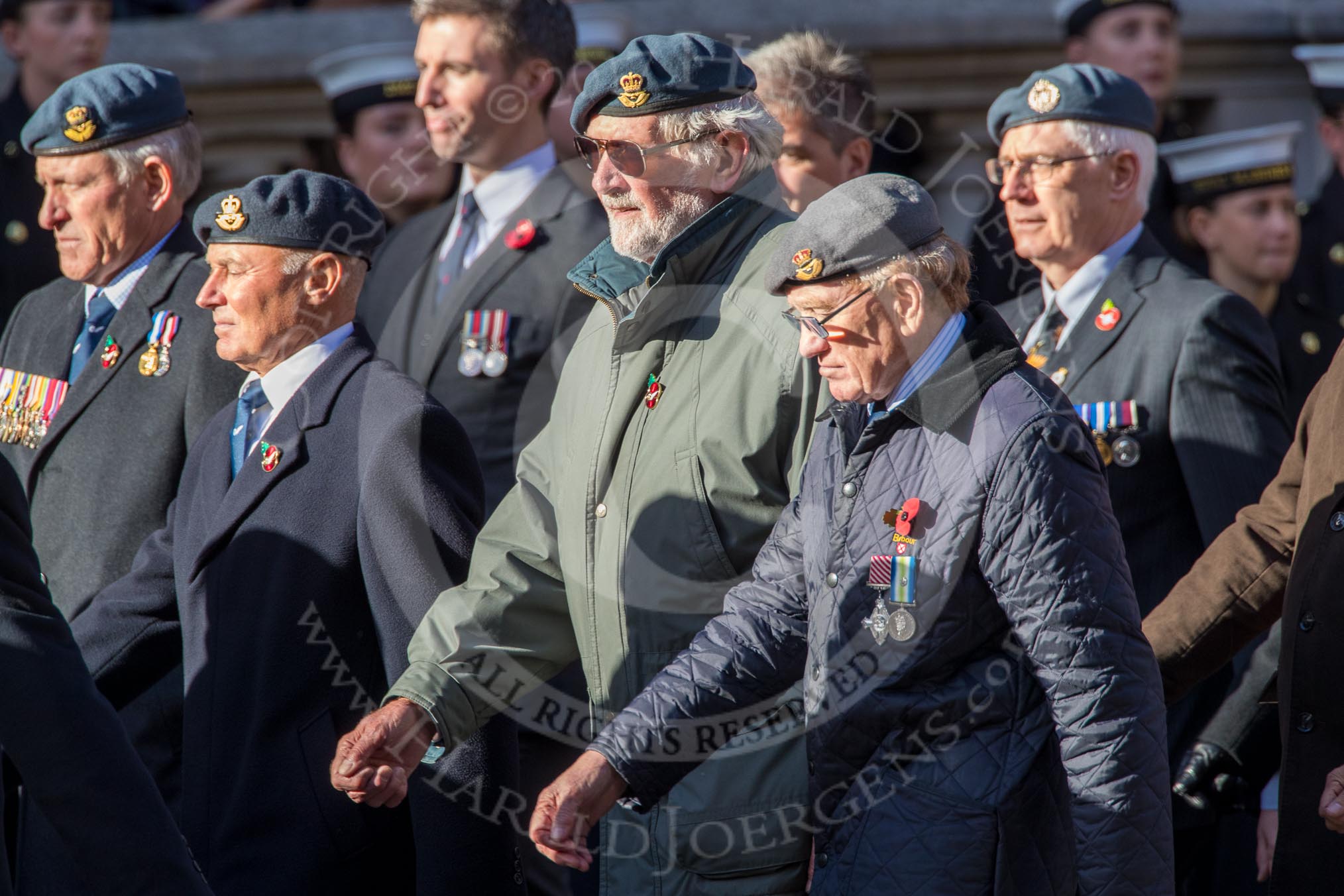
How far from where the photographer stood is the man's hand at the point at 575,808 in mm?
3057

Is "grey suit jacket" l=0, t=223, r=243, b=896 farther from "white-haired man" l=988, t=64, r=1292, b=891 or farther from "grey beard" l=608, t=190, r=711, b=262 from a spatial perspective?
"white-haired man" l=988, t=64, r=1292, b=891

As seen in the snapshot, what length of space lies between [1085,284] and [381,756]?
2190 millimetres

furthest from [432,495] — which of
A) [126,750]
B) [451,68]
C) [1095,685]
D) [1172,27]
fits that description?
[1172,27]

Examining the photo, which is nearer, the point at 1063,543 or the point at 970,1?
the point at 1063,543

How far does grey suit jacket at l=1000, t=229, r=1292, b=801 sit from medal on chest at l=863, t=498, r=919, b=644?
148 centimetres

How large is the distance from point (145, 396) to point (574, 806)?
1913mm

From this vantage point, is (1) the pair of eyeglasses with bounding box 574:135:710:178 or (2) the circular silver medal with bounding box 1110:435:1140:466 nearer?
(1) the pair of eyeglasses with bounding box 574:135:710:178

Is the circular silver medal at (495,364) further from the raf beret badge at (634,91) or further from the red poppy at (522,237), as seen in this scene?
the raf beret badge at (634,91)

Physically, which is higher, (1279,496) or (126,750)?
(126,750)

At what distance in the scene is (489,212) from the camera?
5.17 meters

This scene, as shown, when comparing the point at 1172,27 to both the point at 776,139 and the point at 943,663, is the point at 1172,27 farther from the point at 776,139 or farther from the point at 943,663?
the point at 943,663

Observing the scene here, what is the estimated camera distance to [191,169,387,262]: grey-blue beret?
156 inches

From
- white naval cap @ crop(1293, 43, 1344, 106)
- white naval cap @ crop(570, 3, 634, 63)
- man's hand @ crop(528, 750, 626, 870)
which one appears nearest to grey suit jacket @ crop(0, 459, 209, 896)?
man's hand @ crop(528, 750, 626, 870)

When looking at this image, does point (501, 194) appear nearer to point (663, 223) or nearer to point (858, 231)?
point (663, 223)
